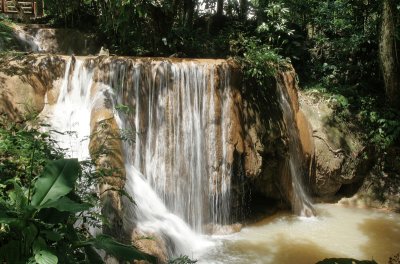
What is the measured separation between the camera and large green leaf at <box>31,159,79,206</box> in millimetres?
2822

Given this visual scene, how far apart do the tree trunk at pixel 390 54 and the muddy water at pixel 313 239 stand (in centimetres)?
328

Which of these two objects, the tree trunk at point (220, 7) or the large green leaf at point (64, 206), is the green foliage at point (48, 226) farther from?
the tree trunk at point (220, 7)

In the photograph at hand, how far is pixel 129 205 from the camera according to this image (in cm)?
628

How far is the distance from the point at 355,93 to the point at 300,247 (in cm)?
560

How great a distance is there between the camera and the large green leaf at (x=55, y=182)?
282cm

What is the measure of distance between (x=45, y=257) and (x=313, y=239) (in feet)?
21.2

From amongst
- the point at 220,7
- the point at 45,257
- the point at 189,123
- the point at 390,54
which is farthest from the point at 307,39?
the point at 45,257

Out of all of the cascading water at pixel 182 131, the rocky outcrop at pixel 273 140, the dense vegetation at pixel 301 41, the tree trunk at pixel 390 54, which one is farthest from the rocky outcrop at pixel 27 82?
the tree trunk at pixel 390 54

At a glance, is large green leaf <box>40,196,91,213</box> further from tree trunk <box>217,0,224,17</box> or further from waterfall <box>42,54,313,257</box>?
tree trunk <box>217,0,224,17</box>

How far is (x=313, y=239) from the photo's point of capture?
792 centimetres

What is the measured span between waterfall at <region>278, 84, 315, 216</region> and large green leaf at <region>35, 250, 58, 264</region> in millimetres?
7401

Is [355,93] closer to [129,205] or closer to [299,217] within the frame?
[299,217]

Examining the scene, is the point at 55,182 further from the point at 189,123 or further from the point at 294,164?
the point at 294,164

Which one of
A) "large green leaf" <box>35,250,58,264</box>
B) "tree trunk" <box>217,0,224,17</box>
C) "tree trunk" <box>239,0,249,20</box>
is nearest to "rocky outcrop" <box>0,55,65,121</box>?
"large green leaf" <box>35,250,58,264</box>
